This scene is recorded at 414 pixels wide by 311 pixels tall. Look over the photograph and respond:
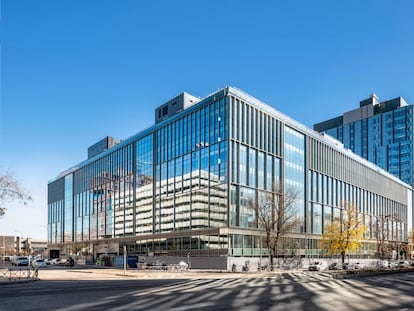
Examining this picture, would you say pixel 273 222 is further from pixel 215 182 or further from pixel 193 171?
pixel 193 171

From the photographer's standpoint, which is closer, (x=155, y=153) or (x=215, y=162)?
(x=215, y=162)

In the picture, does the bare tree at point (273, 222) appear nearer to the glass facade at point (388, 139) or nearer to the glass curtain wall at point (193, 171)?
the glass curtain wall at point (193, 171)

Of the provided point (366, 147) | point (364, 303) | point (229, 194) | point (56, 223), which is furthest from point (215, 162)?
point (366, 147)

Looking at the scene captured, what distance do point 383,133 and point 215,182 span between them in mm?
125018

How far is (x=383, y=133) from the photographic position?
553ft

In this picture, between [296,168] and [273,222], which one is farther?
[296,168]

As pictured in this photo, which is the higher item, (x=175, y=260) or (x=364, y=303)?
(x=364, y=303)

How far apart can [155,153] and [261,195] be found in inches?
993

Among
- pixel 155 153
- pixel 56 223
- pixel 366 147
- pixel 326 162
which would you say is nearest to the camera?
pixel 155 153

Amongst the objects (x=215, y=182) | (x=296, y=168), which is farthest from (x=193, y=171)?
(x=296, y=168)

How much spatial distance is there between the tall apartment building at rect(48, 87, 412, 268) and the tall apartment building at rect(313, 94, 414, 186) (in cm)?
5597

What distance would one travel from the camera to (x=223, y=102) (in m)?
67.3

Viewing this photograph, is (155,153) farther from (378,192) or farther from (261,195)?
(378,192)

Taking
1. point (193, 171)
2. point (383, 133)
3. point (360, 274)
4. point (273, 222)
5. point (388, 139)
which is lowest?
point (360, 274)
